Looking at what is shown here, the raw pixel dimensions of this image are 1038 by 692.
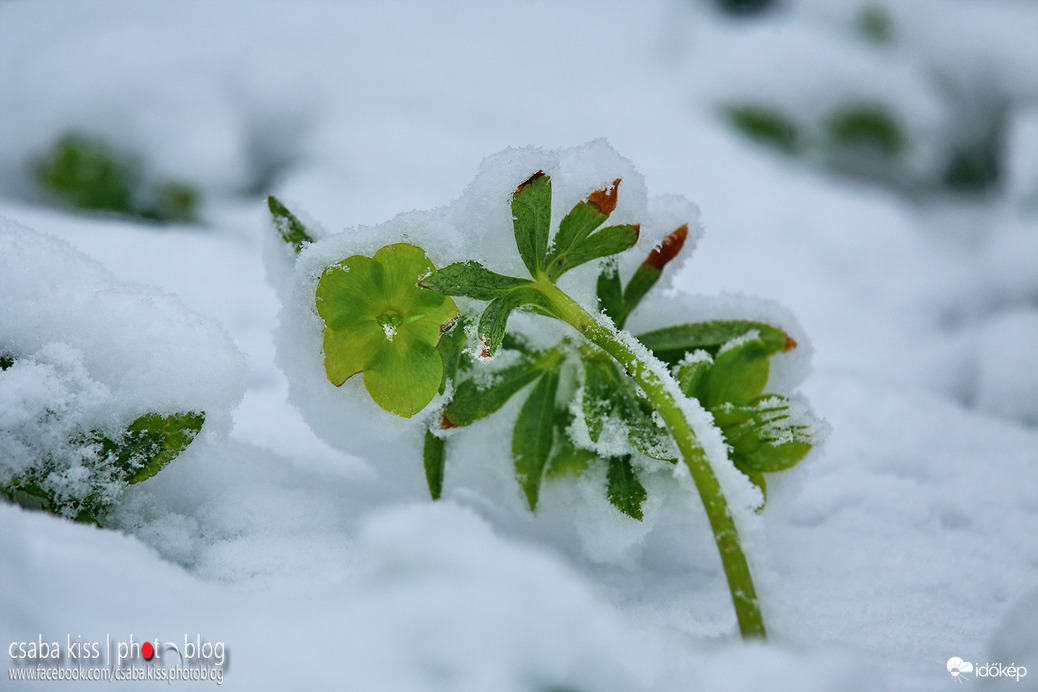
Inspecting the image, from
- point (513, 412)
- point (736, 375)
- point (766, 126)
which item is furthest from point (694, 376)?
point (766, 126)

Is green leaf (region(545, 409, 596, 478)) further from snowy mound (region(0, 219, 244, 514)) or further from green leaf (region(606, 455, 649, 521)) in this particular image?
snowy mound (region(0, 219, 244, 514))

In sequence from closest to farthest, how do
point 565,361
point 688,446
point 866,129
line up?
1. point 688,446
2. point 565,361
3. point 866,129

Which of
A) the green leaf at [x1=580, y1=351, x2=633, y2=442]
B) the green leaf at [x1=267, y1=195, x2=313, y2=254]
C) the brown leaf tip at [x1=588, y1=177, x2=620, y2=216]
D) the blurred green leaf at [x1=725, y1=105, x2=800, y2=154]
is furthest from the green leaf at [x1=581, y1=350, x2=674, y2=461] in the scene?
the blurred green leaf at [x1=725, y1=105, x2=800, y2=154]

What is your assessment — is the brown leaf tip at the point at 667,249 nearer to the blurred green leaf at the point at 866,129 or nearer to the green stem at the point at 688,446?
the green stem at the point at 688,446

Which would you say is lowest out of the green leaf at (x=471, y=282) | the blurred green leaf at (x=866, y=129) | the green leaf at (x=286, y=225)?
the green leaf at (x=471, y=282)

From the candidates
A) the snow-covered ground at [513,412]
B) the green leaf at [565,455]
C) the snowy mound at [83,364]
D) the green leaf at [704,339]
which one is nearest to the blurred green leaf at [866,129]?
the snow-covered ground at [513,412]

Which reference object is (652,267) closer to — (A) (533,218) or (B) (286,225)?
(A) (533,218)
